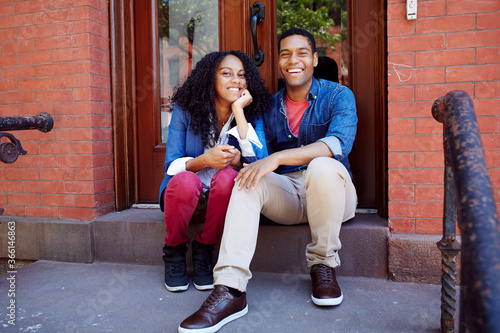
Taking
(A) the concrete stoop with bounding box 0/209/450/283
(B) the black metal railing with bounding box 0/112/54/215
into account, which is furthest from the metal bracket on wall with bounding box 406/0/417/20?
(B) the black metal railing with bounding box 0/112/54/215

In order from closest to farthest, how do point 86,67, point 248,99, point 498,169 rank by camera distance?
point 498,169 → point 248,99 → point 86,67

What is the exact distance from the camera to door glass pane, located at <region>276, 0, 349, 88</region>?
9.23 ft

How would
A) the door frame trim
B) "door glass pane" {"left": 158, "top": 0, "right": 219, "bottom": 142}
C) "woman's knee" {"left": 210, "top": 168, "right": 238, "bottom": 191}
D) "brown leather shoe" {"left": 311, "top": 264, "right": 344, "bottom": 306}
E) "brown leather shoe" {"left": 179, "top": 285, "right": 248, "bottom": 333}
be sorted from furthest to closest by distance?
"door glass pane" {"left": 158, "top": 0, "right": 219, "bottom": 142}, the door frame trim, "woman's knee" {"left": 210, "top": 168, "right": 238, "bottom": 191}, "brown leather shoe" {"left": 311, "top": 264, "right": 344, "bottom": 306}, "brown leather shoe" {"left": 179, "top": 285, "right": 248, "bottom": 333}

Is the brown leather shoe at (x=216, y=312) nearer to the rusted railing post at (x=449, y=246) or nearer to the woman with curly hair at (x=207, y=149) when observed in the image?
the woman with curly hair at (x=207, y=149)

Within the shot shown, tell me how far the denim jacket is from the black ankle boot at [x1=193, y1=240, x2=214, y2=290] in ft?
1.14

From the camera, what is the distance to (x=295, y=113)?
253 cm

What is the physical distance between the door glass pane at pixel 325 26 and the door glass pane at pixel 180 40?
0.57m

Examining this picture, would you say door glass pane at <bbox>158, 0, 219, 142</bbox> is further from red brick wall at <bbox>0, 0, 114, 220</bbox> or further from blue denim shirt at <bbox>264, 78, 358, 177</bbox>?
blue denim shirt at <bbox>264, 78, 358, 177</bbox>

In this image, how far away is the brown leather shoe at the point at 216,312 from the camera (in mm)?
1675

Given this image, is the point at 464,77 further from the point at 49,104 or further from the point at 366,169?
the point at 49,104

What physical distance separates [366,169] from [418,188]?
558 millimetres

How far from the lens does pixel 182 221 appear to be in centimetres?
215

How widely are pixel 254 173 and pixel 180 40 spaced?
66.7 inches

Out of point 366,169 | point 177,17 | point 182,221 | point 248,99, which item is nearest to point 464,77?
point 366,169
